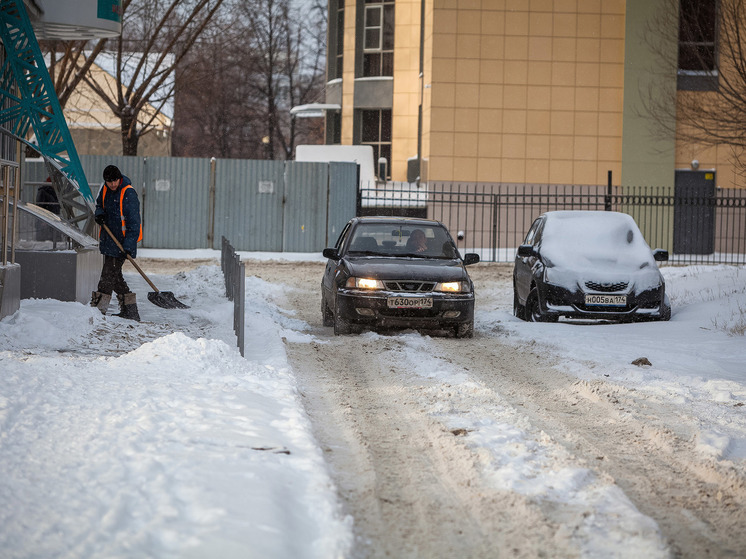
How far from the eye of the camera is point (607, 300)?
42.3 ft

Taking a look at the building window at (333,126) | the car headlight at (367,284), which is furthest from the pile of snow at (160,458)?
the building window at (333,126)

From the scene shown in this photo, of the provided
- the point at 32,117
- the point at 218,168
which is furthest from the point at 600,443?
the point at 218,168

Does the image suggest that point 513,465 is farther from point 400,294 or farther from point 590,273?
point 590,273

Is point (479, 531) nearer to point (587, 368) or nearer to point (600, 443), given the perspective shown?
point (600, 443)

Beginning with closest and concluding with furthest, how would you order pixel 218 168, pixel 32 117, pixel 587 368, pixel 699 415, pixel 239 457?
pixel 239 457, pixel 699 415, pixel 587 368, pixel 32 117, pixel 218 168

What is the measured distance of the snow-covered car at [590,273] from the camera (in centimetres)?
1290

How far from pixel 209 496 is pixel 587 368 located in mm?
5700

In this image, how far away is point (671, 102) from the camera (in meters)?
29.9

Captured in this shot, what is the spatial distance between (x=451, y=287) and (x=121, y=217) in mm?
4159

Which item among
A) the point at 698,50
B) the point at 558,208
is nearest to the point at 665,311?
the point at 558,208

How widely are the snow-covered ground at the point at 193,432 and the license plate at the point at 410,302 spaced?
0.41 m

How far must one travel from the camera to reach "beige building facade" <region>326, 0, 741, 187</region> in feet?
98.3

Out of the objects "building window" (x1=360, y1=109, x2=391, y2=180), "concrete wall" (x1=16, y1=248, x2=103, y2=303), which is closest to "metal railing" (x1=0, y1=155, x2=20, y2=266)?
"concrete wall" (x1=16, y1=248, x2=103, y2=303)

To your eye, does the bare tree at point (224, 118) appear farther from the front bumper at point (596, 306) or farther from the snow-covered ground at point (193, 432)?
the snow-covered ground at point (193, 432)
